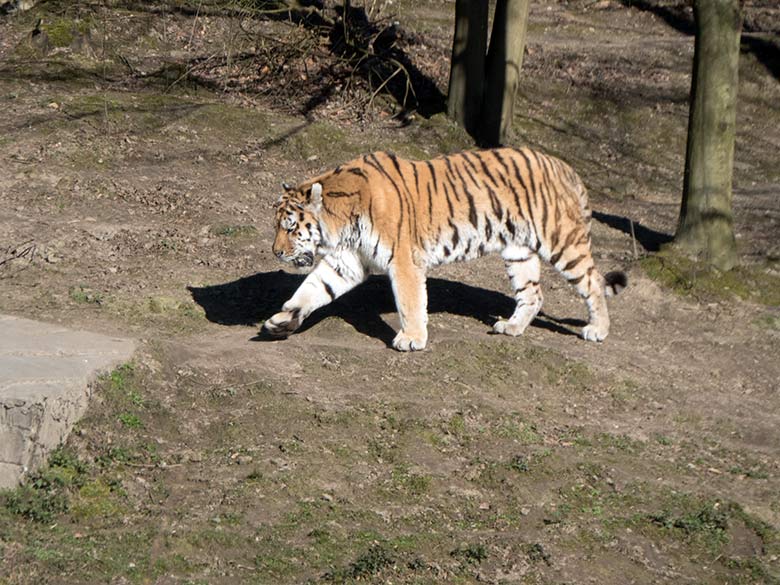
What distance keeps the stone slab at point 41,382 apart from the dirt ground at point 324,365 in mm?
122

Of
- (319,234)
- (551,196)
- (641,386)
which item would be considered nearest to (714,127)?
(551,196)

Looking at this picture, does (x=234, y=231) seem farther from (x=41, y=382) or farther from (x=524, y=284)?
(x=41, y=382)

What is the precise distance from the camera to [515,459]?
663cm

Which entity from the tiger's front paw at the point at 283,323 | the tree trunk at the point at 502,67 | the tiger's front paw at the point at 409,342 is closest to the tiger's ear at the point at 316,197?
the tiger's front paw at the point at 283,323

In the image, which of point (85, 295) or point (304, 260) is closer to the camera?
point (304, 260)

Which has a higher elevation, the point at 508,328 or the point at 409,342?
the point at 409,342

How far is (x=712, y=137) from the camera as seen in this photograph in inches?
407

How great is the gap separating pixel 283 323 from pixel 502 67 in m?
6.56

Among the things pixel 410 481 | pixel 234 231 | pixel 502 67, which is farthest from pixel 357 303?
pixel 502 67

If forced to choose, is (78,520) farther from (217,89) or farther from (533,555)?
(217,89)

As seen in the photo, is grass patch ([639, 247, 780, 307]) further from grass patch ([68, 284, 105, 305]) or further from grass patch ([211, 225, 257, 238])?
grass patch ([68, 284, 105, 305])

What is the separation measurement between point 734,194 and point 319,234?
7.32 m

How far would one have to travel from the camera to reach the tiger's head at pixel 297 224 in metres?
7.88

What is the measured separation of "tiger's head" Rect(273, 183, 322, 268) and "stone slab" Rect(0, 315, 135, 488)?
149 centimetres
